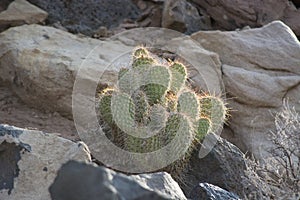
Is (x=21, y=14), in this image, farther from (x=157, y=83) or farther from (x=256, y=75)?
(x=157, y=83)

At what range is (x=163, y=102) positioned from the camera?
3949 millimetres

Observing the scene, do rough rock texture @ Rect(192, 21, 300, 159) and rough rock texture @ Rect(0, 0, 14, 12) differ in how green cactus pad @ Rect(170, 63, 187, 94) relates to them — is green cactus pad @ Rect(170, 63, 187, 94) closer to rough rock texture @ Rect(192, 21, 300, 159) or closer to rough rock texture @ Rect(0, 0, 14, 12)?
rough rock texture @ Rect(192, 21, 300, 159)

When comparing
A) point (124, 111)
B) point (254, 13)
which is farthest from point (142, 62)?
point (254, 13)

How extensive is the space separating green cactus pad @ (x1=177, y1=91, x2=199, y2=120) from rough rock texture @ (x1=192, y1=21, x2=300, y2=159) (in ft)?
4.68

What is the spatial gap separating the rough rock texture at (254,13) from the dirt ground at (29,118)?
2313 millimetres

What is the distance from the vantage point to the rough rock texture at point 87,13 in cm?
681

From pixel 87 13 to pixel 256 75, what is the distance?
2.16 metres

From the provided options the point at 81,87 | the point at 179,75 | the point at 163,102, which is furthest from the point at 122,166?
the point at 81,87

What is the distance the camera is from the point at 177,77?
13.6 feet

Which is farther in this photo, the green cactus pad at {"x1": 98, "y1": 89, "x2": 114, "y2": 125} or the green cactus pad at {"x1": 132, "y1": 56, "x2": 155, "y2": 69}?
the green cactus pad at {"x1": 132, "y1": 56, "x2": 155, "y2": 69}

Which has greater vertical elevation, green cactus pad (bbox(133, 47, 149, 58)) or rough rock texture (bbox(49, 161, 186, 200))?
rough rock texture (bbox(49, 161, 186, 200))

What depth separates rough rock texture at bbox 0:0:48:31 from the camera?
255 inches

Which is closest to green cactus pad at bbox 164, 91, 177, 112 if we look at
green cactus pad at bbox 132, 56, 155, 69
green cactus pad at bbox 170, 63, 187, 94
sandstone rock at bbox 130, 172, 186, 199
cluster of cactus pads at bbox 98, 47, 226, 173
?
cluster of cactus pads at bbox 98, 47, 226, 173

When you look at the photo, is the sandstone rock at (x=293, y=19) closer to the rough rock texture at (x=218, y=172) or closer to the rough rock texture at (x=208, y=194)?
the rough rock texture at (x=218, y=172)
